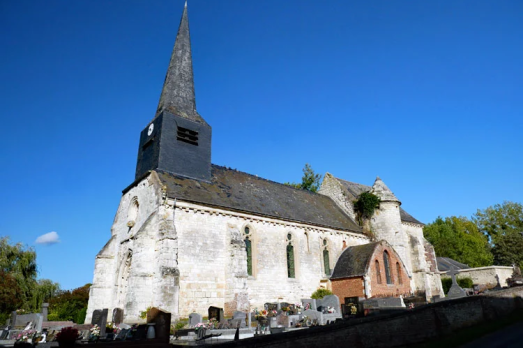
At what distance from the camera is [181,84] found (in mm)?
25828

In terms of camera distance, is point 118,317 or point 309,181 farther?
point 309,181

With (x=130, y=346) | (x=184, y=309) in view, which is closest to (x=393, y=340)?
(x=130, y=346)

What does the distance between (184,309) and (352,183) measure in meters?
24.4

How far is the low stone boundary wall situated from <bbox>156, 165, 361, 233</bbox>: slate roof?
41.1 ft

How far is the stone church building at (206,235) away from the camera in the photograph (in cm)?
1794

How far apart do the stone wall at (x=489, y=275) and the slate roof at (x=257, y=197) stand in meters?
12.3

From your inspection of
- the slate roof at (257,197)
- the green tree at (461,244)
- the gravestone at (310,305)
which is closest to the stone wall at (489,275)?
the slate roof at (257,197)

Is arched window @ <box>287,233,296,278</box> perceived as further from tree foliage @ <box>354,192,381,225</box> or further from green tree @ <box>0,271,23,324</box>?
green tree @ <box>0,271,23,324</box>

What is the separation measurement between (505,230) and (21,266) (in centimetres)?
6538

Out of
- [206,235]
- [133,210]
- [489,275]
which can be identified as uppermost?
[133,210]

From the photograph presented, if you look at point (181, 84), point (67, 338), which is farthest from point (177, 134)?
point (67, 338)

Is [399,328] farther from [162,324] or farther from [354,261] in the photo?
[354,261]

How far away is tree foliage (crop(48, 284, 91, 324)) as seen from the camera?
28.6m

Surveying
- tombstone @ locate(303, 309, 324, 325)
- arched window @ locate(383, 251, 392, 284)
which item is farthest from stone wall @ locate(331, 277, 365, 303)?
tombstone @ locate(303, 309, 324, 325)
